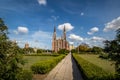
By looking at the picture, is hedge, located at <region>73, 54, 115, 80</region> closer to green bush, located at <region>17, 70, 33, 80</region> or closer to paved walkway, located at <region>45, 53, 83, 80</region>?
paved walkway, located at <region>45, 53, 83, 80</region>

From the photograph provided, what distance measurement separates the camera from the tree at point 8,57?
6.49 meters

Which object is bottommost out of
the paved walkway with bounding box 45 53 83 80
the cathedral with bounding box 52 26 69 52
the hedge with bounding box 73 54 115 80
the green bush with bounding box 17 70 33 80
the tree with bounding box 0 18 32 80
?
the paved walkway with bounding box 45 53 83 80

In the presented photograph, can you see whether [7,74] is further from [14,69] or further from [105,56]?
[105,56]

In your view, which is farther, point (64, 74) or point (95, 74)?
point (64, 74)

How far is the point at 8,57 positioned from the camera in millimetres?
6691

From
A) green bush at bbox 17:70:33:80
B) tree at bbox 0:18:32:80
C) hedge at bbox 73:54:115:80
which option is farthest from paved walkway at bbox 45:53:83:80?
tree at bbox 0:18:32:80

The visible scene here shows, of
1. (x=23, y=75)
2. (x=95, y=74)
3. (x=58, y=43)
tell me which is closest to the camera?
(x=23, y=75)

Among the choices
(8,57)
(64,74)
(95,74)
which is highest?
(8,57)

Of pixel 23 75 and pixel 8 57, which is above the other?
pixel 8 57

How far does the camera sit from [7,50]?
6633mm

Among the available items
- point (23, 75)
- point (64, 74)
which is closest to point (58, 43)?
point (64, 74)

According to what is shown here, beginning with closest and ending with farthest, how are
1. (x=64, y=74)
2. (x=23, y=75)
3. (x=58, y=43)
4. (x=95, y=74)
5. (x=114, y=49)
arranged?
(x=114, y=49), (x=23, y=75), (x=95, y=74), (x=64, y=74), (x=58, y=43)

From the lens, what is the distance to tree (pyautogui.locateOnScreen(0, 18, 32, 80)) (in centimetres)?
649

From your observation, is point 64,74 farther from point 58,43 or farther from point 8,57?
point 58,43
